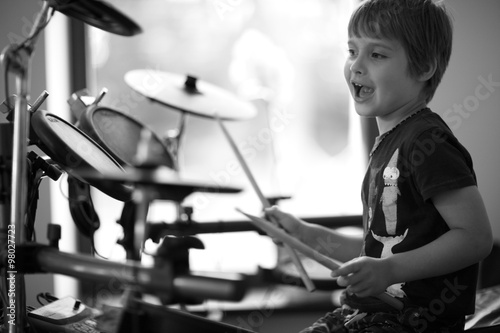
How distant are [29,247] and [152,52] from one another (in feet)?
5.58

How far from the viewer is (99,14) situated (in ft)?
2.50

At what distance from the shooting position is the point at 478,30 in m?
2.11

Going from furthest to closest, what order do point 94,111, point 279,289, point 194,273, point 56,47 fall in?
1. point 279,289
2. point 56,47
3. point 94,111
4. point 194,273

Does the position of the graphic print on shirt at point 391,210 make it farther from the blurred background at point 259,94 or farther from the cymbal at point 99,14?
the blurred background at point 259,94

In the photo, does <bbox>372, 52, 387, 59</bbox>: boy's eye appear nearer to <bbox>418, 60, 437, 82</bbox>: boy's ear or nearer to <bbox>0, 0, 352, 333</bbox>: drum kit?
<bbox>418, 60, 437, 82</bbox>: boy's ear

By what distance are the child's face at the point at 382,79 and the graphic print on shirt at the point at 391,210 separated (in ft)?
0.31

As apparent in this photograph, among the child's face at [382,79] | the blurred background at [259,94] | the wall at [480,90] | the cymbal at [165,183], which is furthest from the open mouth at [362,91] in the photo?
the wall at [480,90]

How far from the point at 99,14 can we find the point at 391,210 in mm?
561

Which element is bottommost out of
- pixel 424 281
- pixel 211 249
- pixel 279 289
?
pixel 279 289

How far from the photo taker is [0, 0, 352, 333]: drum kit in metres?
0.49

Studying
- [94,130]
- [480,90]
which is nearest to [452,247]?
[94,130]

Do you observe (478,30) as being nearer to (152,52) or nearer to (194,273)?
(152,52)

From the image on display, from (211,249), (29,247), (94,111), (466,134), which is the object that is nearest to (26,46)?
(29,247)

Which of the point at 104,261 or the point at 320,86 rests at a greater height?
the point at 320,86
